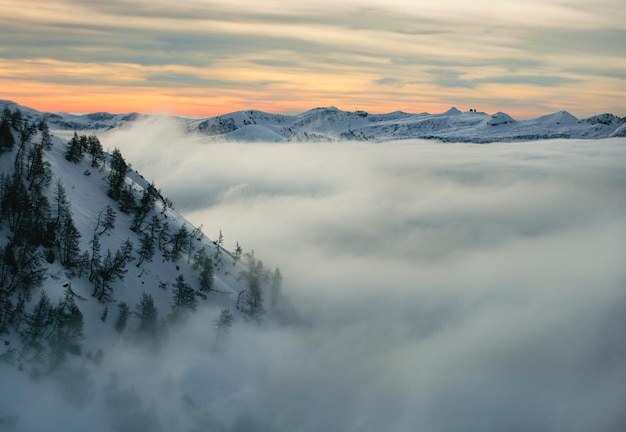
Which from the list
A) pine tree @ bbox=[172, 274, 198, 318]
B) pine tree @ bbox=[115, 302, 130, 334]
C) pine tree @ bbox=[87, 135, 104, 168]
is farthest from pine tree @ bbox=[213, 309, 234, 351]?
pine tree @ bbox=[87, 135, 104, 168]

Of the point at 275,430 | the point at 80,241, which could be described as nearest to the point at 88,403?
the point at 80,241

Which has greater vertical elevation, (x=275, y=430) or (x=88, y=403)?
(x=88, y=403)

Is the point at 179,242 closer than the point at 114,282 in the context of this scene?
No

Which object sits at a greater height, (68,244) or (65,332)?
(68,244)

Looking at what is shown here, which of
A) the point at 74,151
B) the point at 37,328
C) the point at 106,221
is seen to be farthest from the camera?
the point at 74,151

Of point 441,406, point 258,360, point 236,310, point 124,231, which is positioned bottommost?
point 441,406

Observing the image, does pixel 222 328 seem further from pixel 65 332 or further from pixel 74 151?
pixel 74 151

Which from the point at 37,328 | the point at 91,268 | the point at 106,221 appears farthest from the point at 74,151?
the point at 37,328

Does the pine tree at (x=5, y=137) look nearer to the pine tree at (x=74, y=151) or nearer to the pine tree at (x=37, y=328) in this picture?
the pine tree at (x=74, y=151)

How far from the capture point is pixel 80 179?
152375 millimetres

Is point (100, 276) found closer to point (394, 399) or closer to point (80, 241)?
point (80, 241)

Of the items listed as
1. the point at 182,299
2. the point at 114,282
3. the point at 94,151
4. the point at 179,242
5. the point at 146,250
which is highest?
the point at 94,151

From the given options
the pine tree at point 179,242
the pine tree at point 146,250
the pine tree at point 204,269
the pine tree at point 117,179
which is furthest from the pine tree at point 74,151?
the pine tree at point 204,269

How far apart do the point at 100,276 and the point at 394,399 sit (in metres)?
113
